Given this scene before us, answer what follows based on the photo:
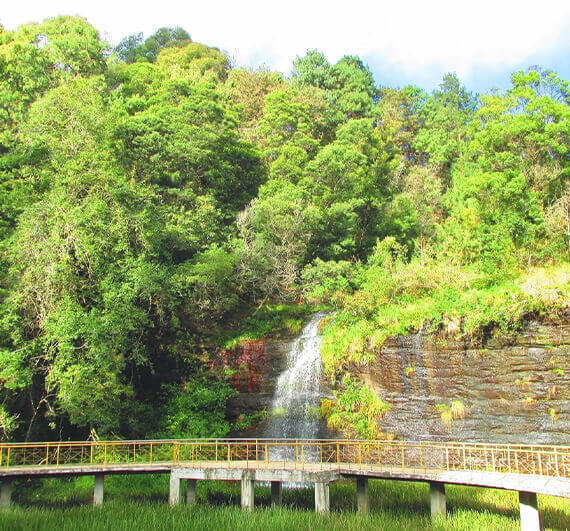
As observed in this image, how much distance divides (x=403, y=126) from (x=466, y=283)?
2920 centimetres

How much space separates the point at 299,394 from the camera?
20156 mm

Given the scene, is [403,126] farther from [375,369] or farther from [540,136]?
[375,369]

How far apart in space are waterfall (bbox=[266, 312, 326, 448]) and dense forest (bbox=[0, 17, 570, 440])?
0.90m

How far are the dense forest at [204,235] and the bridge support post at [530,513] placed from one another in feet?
28.3

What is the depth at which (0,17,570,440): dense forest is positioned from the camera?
677 inches

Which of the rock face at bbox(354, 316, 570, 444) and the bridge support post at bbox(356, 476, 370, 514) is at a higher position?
the rock face at bbox(354, 316, 570, 444)

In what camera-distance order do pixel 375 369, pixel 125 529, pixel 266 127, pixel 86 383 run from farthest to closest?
pixel 266 127 < pixel 375 369 < pixel 86 383 < pixel 125 529

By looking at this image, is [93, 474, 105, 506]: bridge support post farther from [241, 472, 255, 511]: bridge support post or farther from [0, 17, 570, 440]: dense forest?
[241, 472, 255, 511]: bridge support post

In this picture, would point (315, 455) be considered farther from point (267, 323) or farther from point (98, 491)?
point (267, 323)

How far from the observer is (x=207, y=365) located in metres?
22.5

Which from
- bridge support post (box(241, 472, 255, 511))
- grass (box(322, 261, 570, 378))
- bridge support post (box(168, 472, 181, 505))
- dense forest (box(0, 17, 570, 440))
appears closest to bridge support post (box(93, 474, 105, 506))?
bridge support post (box(168, 472, 181, 505))

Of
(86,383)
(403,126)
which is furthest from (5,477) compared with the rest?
(403,126)

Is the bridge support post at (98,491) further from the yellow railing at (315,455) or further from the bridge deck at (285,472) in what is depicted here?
the yellow railing at (315,455)

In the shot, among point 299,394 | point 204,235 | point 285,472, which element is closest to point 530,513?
point 285,472
